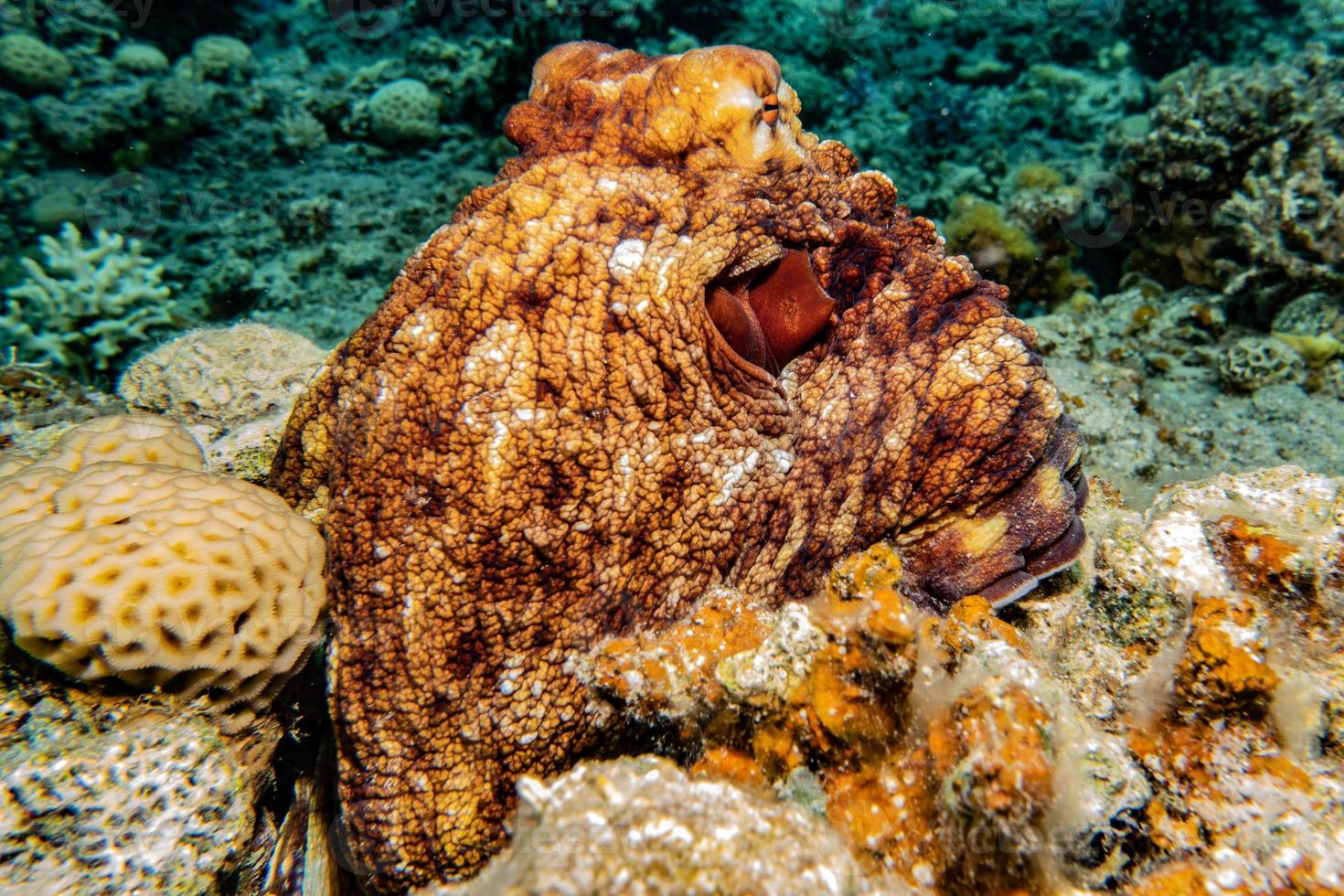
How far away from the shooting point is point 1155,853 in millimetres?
1648

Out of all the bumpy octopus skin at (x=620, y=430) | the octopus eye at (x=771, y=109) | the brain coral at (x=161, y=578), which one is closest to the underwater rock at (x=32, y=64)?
the brain coral at (x=161, y=578)

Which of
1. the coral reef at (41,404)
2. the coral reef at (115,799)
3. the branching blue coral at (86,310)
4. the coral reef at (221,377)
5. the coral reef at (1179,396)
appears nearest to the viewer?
the coral reef at (115,799)

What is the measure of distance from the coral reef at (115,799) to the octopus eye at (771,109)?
109 inches

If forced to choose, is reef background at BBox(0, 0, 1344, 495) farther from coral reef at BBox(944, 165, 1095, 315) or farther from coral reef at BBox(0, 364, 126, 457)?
coral reef at BBox(0, 364, 126, 457)

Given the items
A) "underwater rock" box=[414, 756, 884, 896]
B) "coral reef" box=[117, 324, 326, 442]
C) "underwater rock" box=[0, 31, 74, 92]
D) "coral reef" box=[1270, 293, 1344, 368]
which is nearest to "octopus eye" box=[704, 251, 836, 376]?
"underwater rock" box=[414, 756, 884, 896]

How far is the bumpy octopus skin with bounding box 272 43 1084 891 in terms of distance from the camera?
204 cm

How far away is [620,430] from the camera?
7.00 ft

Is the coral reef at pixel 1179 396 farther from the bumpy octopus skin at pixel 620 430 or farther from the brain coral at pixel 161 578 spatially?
the brain coral at pixel 161 578

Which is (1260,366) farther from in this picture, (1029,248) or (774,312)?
(774,312)

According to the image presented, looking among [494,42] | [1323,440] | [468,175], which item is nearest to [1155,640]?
[1323,440]

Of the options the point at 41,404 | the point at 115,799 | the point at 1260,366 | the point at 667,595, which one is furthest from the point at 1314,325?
the point at 41,404

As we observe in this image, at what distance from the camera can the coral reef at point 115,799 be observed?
69.8 inches

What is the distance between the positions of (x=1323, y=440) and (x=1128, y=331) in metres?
1.82

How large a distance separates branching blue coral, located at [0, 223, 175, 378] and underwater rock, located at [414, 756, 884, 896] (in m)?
10.2
